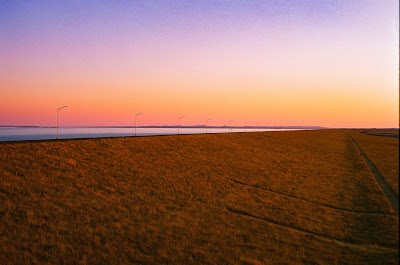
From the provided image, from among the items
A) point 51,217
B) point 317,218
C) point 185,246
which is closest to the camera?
point 185,246

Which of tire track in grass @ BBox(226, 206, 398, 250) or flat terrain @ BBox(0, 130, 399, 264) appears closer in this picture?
flat terrain @ BBox(0, 130, 399, 264)

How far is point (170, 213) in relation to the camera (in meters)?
23.9

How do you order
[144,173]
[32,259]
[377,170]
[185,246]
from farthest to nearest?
1. [377,170]
2. [144,173]
3. [185,246]
4. [32,259]

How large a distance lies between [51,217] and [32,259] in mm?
4640

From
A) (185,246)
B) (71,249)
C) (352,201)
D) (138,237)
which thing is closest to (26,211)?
(71,249)

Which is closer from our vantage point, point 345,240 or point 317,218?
point 345,240

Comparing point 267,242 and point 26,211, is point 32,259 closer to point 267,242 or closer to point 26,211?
point 26,211

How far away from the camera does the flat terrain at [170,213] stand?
17766mm

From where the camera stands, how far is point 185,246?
1886 centimetres

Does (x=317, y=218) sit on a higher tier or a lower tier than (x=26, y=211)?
lower

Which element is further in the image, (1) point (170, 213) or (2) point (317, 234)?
(1) point (170, 213)

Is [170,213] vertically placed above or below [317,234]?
above

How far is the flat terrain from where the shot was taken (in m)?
17.8

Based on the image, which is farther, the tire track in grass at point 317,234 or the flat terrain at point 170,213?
the tire track in grass at point 317,234
